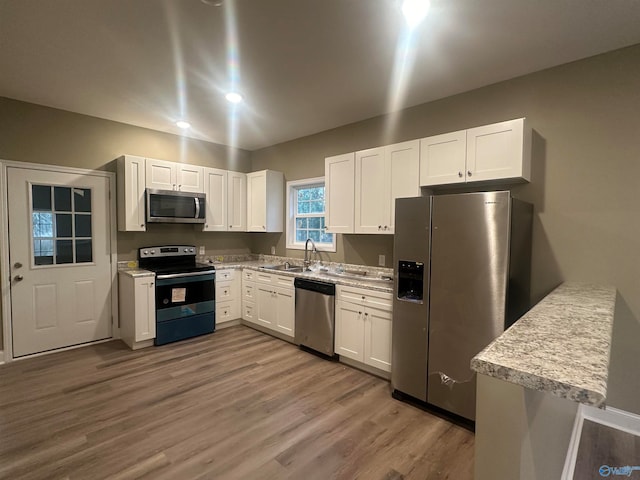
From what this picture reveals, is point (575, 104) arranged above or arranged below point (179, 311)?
above

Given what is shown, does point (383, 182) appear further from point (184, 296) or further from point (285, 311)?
point (184, 296)

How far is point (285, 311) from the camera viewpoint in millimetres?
4051

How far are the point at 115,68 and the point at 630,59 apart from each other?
4.06m

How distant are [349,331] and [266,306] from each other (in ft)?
4.75

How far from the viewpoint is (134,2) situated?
6.36 ft

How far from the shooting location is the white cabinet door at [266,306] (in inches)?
166

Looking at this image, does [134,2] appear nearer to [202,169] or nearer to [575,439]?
[202,169]

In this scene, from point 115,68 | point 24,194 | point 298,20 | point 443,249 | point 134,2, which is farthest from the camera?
point 24,194

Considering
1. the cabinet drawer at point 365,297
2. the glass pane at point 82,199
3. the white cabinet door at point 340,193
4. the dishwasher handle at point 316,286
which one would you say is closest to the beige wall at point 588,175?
the cabinet drawer at point 365,297

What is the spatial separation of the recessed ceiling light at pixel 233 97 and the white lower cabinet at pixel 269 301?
6.97 feet

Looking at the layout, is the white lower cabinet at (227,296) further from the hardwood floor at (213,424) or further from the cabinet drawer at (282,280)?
the hardwood floor at (213,424)

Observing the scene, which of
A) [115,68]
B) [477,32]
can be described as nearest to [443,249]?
[477,32]

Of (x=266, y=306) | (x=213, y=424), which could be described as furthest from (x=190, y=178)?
(x=213, y=424)

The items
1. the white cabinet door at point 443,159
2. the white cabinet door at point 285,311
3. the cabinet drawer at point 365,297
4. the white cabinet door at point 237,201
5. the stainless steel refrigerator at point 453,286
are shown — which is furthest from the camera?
the white cabinet door at point 237,201
